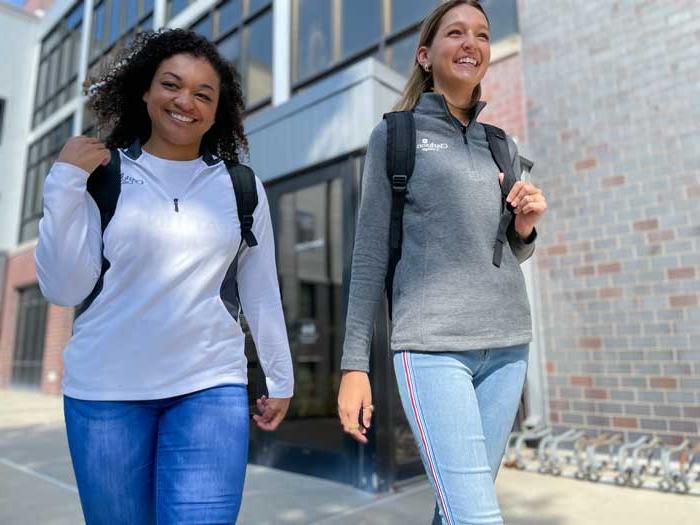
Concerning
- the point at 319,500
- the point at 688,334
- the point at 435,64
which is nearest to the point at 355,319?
the point at 435,64

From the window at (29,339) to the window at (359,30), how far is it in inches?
370

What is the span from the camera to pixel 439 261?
1.46 m

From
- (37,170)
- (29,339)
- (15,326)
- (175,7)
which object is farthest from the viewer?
(37,170)

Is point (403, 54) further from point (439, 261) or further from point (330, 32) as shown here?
point (439, 261)

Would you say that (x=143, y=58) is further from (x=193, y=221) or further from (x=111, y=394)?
(x=111, y=394)

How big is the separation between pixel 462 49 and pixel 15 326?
16.0m

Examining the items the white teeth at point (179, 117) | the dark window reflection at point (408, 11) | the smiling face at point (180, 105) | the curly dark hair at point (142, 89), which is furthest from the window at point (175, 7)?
the white teeth at point (179, 117)

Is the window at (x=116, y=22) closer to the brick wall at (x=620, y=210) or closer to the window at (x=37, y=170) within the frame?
the window at (x=37, y=170)

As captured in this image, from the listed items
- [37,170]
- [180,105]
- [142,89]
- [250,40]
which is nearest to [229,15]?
[250,40]

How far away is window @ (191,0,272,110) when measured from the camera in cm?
877

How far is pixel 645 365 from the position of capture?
4.55 m

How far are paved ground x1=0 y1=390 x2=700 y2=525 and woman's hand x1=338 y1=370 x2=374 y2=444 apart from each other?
2208 millimetres

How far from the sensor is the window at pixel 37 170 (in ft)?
47.3

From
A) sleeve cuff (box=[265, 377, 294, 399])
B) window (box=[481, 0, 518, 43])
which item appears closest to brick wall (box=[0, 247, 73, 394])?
window (box=[481, 0, 518, 43])
